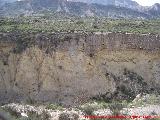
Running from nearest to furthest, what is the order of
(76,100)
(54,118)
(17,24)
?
(54,118)
(76,100)
(17,24)

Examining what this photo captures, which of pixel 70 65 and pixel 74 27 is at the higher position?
pixel 74 27

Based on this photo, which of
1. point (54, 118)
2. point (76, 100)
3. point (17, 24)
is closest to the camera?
point (54, 118)

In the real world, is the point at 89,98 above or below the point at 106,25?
below

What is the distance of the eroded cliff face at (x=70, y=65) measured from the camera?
31.8 meters

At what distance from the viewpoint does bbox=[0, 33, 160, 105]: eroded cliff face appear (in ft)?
104

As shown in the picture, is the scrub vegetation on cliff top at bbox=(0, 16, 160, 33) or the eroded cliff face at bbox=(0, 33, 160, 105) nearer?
the eroded cliff face at bbox=(0, 33, 160, 105)

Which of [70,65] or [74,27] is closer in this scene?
[70,65]

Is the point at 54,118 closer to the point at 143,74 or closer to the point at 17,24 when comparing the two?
the point at 143,74

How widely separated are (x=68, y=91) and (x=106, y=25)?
29.7 ft

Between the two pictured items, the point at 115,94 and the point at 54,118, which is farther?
the point at 115,94

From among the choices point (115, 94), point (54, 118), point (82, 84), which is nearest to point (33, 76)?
point (82, 84)

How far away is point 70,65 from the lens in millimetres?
31938

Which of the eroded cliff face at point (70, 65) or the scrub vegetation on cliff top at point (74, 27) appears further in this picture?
the scrub vegetation on cliff top at point (74, 27)

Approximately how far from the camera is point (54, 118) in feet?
65.0
